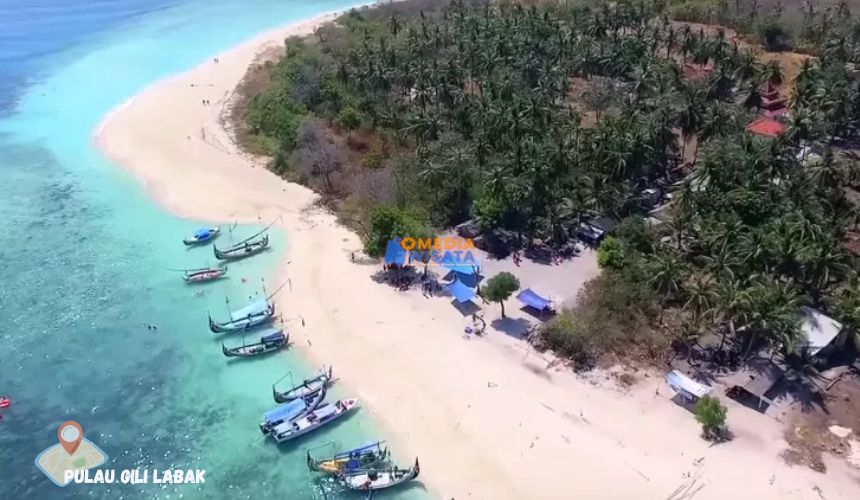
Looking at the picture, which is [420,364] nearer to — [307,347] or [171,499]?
[307,347]

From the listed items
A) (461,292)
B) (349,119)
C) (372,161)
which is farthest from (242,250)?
(349,119)

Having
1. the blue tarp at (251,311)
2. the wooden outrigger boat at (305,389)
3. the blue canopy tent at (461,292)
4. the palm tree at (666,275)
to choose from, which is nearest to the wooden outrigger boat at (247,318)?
the blue tarp at (251,311)

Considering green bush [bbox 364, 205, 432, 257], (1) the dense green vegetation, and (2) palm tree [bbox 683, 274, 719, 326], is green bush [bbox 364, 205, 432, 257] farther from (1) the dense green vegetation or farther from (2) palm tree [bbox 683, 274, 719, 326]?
(1) the dense green vegetation

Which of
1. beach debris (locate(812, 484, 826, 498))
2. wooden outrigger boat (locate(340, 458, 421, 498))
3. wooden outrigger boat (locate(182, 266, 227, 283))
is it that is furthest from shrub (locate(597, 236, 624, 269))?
wooden outrigger boat (locate(182, 266, 227, 283))

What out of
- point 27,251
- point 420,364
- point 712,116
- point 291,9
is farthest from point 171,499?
point 291,9

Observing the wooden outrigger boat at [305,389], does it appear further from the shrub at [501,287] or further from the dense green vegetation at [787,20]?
the dense green vegetation at [787,20]

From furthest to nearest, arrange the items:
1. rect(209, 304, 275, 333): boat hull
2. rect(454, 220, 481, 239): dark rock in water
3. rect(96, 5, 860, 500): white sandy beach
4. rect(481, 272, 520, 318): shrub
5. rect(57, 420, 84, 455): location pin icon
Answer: rect(454, 220, 481, 239): dark rock in water, rect(209, 304, 275, 333): boat hull, rect(481, 272, 520, 318): shrub, rect(57, 420, 84, 455): location pin icon, rect(96, 5, 860, 500): white sandy beach

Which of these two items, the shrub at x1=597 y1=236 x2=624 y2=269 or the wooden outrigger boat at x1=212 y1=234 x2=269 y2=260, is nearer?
the shrub at x1=597 y1=236 x2=624 y2=269
